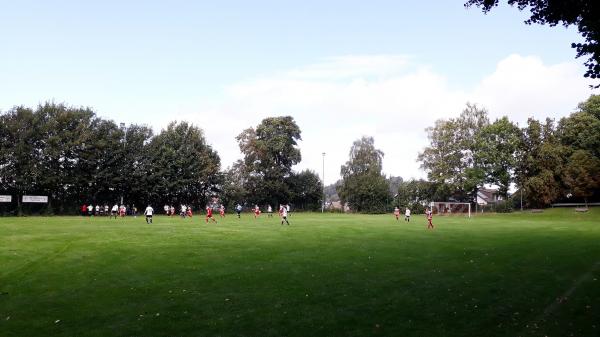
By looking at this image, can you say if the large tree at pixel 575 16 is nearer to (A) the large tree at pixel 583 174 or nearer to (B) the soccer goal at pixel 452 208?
(A) the large tree at pixel 583 174

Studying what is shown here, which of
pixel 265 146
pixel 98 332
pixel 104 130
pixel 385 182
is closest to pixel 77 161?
pixel 104 130

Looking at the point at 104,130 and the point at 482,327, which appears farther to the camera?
the point at 104,130

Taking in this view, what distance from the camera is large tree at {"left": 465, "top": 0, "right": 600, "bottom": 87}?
1338 cm

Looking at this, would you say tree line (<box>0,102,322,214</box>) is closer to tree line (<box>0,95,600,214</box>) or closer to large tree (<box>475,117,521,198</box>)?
tree line (<box>0,95,600,214</box>)

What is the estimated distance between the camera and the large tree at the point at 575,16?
13.4 m

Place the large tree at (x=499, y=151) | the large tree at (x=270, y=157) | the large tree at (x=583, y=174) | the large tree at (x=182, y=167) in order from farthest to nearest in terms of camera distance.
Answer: the large tree at (x=270, y=157) → the large tree at (x=499, y=151) → the large tree at (x=182, y=167) → the large tree at (x=583, y=174)

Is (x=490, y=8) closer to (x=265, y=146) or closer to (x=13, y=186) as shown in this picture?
(x=13, y=186)

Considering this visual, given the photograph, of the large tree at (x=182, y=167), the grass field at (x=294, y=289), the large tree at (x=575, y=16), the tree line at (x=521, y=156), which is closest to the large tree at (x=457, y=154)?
the tree line at (x=521, y=156)

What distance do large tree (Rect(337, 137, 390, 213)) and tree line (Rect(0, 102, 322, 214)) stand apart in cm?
1294

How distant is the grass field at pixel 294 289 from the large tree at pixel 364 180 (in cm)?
6901

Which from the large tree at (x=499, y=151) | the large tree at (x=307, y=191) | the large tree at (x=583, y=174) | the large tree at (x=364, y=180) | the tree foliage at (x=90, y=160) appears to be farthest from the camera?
the large tree at (x=307, y=191)

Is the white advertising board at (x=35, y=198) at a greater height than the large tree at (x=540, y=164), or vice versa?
the large tree at (x=540, y=164)

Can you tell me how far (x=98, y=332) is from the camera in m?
11.7

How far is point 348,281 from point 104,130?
2460 inches
